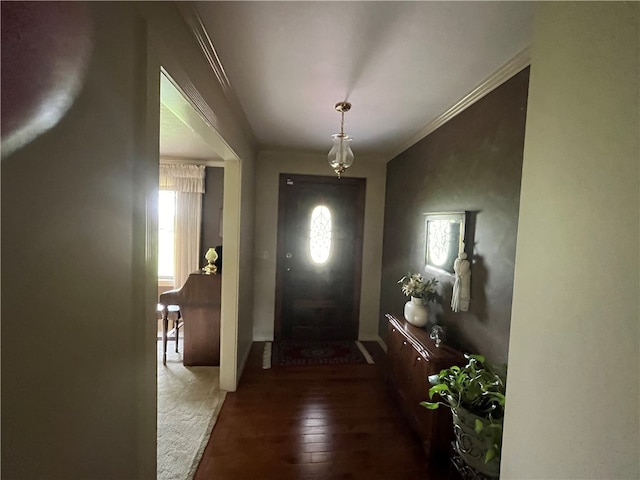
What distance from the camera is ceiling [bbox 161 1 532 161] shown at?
125 cm

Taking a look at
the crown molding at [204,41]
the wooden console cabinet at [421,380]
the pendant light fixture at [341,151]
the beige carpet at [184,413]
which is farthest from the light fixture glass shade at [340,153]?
the beige carpet at [184,413]

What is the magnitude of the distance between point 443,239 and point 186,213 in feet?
10.7

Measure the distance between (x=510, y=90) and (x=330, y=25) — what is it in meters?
1.10

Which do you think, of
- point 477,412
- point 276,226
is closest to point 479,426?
point 477,412

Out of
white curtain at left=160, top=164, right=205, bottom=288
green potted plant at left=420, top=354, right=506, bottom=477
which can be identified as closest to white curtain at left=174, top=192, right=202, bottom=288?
white curtain at left=160, top=164, right=205, bottom=288

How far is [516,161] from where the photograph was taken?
1.62m

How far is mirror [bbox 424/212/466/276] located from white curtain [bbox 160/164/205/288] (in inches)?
117

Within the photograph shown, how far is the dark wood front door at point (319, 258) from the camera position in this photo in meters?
3.81

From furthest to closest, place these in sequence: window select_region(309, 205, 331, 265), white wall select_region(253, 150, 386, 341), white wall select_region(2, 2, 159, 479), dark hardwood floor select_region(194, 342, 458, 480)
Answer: window select_region(309, 205, 331, 265) < white wall select_region(253, 150, 386, 341) < dark hardwood floor select_region(194, 342, 458, 480) < white wall select_region(2, 2, 159, 479)

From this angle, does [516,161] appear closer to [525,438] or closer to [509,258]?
[509,258]

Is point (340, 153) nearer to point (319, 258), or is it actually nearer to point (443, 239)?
point (443, 239)

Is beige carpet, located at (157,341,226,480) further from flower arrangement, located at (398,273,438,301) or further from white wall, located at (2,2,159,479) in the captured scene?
flower arrangement, located at (398,273,438,301)

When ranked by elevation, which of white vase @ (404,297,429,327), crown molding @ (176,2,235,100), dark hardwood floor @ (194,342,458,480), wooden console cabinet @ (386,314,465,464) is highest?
crown molding @ (176,2,235,100)

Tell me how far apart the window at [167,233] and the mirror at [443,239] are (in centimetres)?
328
